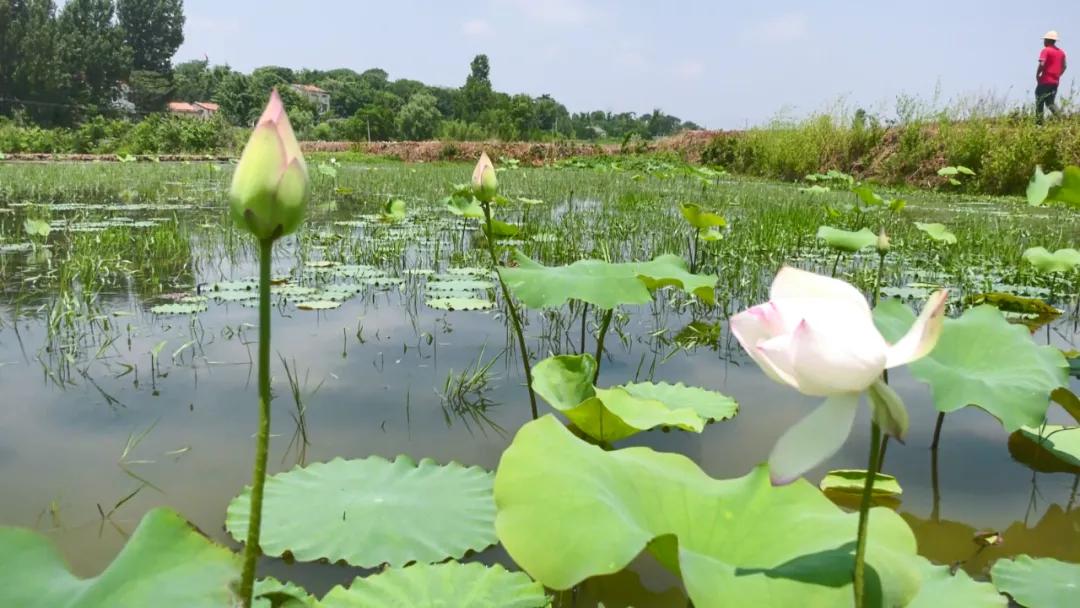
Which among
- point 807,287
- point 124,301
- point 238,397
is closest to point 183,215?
point 124,301

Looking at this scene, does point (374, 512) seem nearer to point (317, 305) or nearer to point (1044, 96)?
point (317, 305)

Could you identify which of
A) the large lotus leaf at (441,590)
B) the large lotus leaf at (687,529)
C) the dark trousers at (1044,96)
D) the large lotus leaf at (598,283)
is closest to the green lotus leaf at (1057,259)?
the large lotus leaf at (598,283)

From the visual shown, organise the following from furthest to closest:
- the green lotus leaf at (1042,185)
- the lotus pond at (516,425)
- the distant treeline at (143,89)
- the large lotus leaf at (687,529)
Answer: the distant treeline at (143,89)
the green lotus leaf at (1042,185)
the lotus pond at (516,425)
the large lotus leaf at (687,529)

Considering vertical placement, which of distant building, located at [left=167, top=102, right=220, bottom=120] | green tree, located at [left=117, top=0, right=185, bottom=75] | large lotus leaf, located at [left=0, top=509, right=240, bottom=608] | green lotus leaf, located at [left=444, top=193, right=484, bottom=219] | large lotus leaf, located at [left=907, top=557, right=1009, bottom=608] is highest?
green tree, located at [left=117, top=0, right=185, bottom=75]

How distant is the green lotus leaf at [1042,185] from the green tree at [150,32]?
191ft

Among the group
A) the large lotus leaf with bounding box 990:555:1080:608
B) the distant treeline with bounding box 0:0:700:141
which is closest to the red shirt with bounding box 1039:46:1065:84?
the large lotus leaf with bounding box 990:555:1080:608

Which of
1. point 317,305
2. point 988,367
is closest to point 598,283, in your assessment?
point 988,367

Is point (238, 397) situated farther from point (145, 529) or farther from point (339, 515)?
point (145, 529)

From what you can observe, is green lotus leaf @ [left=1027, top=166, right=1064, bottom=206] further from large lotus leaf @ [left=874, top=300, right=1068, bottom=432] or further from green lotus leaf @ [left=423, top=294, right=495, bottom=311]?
green lotus leaf @ [left=423, top=294, right=495, bottom=311]

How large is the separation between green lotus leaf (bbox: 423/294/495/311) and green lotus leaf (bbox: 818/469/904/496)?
1.42 metres

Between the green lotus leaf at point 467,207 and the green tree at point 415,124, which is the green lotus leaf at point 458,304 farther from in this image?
the green tree at point 415,124

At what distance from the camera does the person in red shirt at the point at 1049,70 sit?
30.2ft

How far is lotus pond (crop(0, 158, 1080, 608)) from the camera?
714 millimetres

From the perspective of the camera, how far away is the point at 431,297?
2684 millimetres
